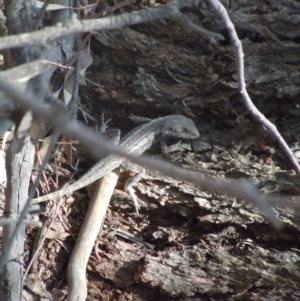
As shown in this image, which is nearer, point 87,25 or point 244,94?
point 87,25

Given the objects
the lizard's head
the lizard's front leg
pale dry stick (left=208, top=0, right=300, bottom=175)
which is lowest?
pale dry stick (left=208, top=0, right=300, bottom=175)

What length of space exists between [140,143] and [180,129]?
1.14 ft

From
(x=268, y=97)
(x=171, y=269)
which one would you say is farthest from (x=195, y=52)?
(x=171, y=269)

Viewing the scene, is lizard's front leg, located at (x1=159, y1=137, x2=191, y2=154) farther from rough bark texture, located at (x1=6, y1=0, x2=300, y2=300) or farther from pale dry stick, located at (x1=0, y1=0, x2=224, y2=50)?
pale dry stick, located at (x1=0, y1=0, x2=224, y2=50)

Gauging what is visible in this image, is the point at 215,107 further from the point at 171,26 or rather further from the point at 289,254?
the point at 289,254

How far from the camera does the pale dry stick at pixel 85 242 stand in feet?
8.75

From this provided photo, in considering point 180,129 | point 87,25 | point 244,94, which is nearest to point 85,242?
point 180,129

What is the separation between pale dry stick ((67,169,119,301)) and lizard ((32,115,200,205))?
0.11 metres

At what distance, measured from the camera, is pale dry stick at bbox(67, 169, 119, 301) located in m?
2.67

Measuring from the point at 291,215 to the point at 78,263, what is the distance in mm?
1227

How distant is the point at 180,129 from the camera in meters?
3.09

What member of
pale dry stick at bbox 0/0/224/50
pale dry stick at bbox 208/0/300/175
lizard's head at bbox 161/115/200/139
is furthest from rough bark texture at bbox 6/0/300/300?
pale dry stick at bbox 0/0/224/50

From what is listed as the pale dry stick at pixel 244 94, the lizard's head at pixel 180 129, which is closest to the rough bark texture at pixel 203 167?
the lizard's head at pixel 180 129

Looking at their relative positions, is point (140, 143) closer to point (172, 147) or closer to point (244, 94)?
point (172, 147)
